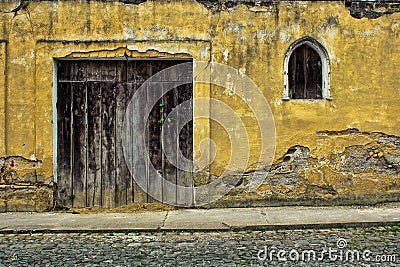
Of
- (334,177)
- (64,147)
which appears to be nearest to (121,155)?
(64,147)

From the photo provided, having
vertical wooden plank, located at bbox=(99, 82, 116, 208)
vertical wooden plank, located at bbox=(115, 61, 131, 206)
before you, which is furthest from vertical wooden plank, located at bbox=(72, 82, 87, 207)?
vertical wooden plank, located at bbox=(115, 61, 131, 206)

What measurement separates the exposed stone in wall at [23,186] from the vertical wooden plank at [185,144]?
1.95m

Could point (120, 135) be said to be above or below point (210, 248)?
above

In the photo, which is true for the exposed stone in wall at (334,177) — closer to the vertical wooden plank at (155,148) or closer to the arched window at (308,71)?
the arched window at (308,71)

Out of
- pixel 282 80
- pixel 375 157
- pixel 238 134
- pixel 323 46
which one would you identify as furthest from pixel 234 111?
pixel 375 157

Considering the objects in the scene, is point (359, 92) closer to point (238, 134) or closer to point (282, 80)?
point (282, 80)

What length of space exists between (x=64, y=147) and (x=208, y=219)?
2.53m

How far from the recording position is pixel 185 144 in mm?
7832

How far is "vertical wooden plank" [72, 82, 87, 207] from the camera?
778 centimetres

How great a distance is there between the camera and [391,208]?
759cm

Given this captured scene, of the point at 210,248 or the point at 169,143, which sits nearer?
the point at 210,248

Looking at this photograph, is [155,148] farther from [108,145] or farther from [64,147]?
[64,147]

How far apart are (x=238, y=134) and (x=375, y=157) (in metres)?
2.15

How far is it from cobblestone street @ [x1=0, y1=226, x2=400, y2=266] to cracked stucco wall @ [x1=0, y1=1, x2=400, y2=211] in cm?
144
